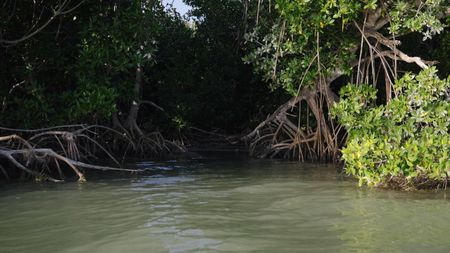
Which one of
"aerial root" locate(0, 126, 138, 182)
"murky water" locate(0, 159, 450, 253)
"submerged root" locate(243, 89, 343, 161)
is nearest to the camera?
"murky water" locate(0, 159, 450, 253)

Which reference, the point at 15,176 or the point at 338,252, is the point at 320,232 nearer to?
the point at 338,252

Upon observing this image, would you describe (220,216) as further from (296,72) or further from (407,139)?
(296,72)

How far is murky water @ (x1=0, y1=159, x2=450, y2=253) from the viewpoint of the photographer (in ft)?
13.2

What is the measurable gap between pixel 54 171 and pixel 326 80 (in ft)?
14.2

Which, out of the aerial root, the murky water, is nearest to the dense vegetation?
the aerial root

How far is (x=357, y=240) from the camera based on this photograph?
162 inches

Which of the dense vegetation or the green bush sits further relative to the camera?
the dense vegetation

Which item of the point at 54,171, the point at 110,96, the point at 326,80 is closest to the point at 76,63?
→ the point at 110,96

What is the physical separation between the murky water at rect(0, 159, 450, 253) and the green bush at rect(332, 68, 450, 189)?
0.24 metres

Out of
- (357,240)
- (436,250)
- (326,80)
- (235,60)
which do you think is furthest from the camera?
(235,60)

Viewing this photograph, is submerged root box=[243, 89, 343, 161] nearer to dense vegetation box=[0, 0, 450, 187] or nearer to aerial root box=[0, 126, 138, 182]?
dense vegetation box=[0, 0, 450, 187]

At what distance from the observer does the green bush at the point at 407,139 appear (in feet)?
19.4

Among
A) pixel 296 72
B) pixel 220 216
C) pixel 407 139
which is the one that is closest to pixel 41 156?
pixel 220 216

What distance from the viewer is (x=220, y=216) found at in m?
5.02
